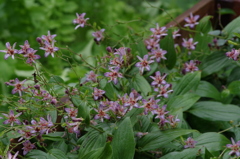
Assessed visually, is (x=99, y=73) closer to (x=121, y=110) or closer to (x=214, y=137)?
(x=121, y=110)

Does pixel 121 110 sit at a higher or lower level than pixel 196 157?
higher

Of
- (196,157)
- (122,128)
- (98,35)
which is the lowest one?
(196,157)

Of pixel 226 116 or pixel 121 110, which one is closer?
pixel 121 110

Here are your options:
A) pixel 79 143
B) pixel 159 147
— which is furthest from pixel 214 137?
pixel 79 143

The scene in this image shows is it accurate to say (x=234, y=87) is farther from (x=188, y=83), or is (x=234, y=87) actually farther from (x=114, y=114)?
(x=114, y=114)

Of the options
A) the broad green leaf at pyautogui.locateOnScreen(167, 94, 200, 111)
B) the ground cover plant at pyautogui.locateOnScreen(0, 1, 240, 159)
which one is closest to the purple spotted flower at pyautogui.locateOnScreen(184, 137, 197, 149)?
the ground cover plant at pyautogui.locateOnScreen(0, 1, 240, 159)

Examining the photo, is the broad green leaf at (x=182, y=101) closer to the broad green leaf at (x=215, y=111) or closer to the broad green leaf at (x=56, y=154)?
the broad green leaf at (x=215, y=111)
